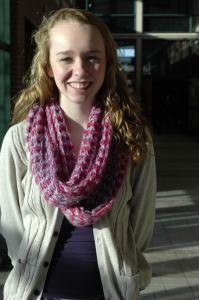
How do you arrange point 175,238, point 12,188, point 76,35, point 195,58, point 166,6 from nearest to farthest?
1. point 76,35
2. point 12,188
3. point 175,238
4. point 166,6
5. point 195,58

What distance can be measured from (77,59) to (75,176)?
1.52 feet

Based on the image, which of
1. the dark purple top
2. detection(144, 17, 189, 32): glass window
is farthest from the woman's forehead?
detection(144, 17, 189, 32): glass window

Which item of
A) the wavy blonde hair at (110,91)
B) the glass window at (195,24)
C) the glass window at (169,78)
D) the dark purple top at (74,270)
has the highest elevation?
the glass window at (195,24)

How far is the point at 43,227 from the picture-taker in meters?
1.57

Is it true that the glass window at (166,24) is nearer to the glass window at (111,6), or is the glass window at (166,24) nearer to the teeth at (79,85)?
the glass window at (111,6)

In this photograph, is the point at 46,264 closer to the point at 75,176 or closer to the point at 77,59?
the point at 75,176

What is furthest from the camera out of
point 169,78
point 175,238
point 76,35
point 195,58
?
point 169,78

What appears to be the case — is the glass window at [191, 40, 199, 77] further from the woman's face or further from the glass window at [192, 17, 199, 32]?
the woman's face

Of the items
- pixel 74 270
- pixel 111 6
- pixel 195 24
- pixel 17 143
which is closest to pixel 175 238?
pixel 74 270

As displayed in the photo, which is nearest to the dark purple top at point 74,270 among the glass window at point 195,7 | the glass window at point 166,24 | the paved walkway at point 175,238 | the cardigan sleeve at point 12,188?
the cardigan sleeve at point 12,188

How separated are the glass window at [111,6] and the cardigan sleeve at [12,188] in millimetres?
16122

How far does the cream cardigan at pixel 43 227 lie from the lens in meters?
1.54

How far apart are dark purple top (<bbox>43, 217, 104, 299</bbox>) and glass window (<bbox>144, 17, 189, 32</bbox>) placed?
16.1m

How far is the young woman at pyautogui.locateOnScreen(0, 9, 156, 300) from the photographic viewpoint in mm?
1524
